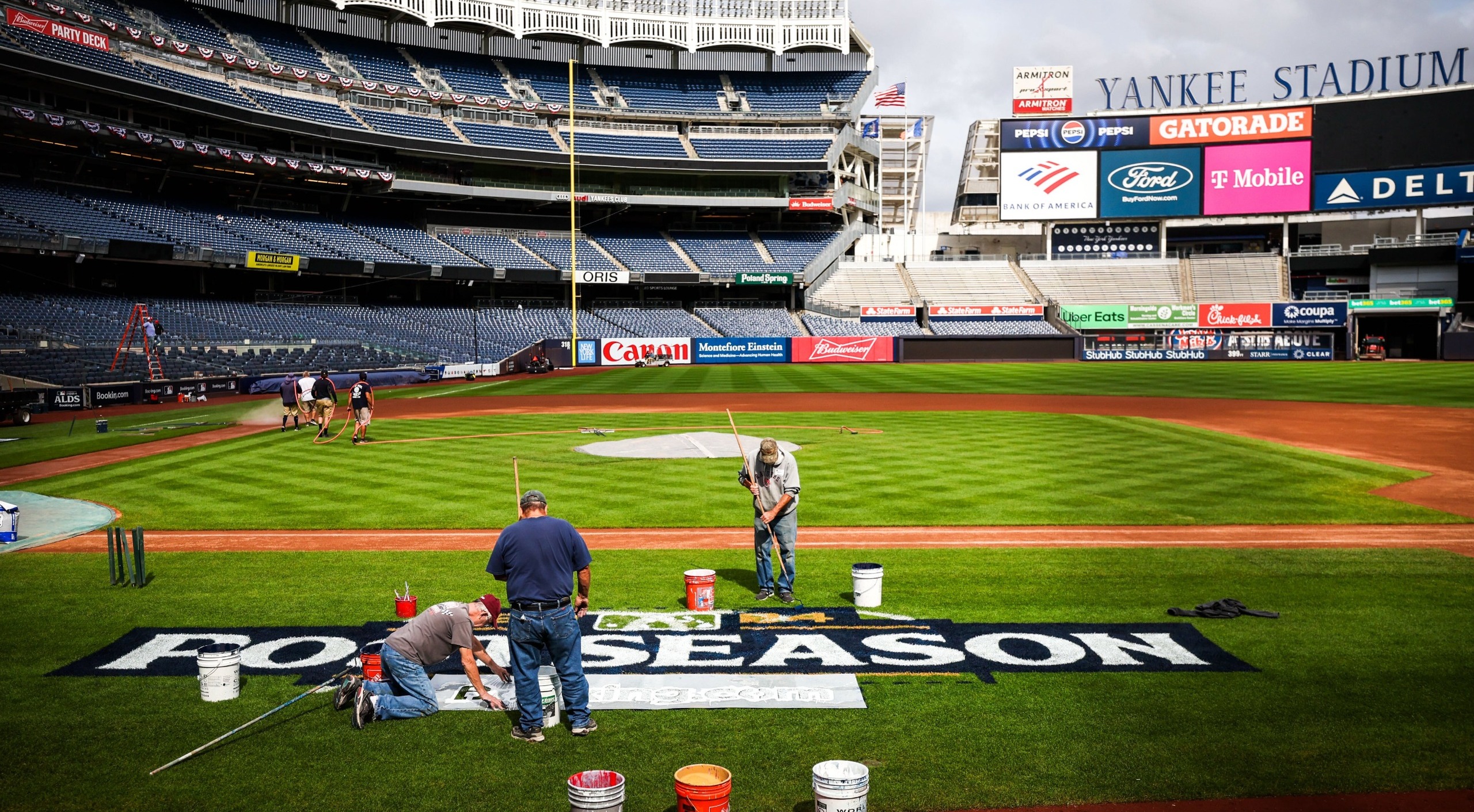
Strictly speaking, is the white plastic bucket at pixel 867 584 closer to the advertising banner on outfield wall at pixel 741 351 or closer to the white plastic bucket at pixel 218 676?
the white plastic bucket at pixel 218 676

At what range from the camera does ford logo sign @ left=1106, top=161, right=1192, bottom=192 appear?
76.1 metres

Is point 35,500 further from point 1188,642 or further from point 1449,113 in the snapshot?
point 1449,113

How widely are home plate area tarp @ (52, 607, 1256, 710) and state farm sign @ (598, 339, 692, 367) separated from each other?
57928 millimetres

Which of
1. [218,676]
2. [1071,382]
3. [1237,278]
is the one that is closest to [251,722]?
[218,676]

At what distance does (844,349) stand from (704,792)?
222 ft

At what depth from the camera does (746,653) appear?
9.12 m

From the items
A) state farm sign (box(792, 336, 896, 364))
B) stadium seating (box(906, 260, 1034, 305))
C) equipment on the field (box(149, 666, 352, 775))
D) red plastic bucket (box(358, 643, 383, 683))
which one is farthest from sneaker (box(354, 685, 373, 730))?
stadium seating (box(906, 260, 1034, 305))

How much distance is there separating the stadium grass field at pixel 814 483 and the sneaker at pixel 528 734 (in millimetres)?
7665

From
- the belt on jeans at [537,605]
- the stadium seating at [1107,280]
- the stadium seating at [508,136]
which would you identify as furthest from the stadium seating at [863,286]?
the belt on jeans at [537,605]

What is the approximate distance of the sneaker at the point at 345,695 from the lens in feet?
25.5

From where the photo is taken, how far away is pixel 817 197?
3238 inches

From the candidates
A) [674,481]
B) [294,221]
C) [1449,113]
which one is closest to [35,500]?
[674,481]

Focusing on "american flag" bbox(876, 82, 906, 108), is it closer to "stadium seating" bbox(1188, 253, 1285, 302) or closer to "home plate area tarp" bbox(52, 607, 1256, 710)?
"stadium seating" bbox(1188, 253, 1285, 302)

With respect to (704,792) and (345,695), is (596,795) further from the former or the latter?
(345,695)
